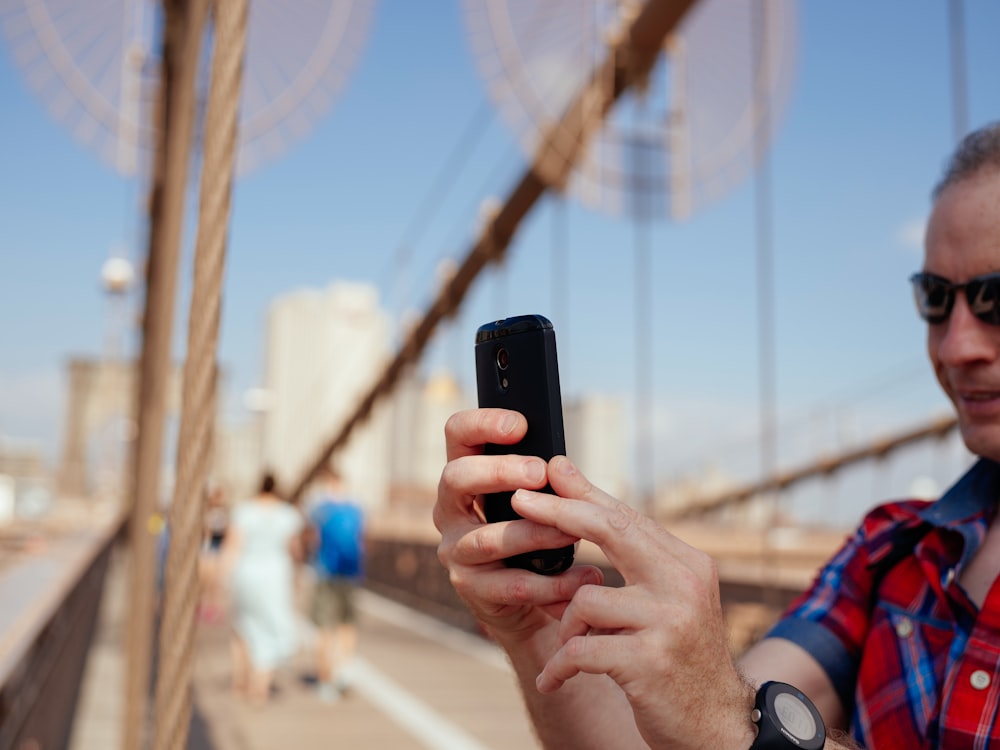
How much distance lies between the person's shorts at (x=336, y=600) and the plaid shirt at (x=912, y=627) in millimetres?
6210

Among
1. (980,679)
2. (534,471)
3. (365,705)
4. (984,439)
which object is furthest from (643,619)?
(365,705)

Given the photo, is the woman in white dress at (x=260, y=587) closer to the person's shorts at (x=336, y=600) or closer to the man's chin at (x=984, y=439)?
the person's shorts at (x=336, y=600)

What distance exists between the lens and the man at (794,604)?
3.05ft

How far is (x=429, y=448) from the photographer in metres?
15.4

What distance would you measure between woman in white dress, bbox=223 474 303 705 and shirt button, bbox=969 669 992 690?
20.6ft

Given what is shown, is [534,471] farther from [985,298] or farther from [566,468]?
[985,298]

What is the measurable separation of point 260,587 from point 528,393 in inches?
257

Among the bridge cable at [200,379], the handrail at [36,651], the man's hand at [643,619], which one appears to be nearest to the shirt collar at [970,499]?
the man's hand at [643,619]

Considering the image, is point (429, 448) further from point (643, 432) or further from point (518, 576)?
point (518, 576)

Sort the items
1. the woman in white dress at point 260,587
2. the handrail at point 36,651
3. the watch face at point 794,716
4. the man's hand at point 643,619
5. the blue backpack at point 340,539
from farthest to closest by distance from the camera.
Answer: the blue backpack at point 340,539 → the woman in white dress at point 260,587 → the handrail at point 36,651 → the watch face at point 794,716 → the man's hand at point 643,619

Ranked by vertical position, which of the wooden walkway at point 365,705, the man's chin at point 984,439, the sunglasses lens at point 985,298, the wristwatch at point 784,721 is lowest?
the wooden walkway at point 365,705

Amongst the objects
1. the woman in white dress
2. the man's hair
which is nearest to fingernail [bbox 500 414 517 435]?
the man's hair

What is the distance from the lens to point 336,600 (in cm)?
755

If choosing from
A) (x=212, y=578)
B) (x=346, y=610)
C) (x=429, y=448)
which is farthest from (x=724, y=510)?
(x=346, y=610)
